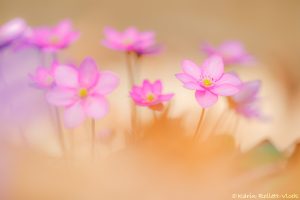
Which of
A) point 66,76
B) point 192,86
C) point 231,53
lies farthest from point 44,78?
point 231,53

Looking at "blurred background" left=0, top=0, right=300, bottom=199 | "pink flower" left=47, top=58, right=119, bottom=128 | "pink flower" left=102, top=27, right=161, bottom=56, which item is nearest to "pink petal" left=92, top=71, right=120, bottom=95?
"pink flower" left=47, top=58, right=119, bottom=128

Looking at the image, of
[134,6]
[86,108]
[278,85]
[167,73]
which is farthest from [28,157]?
[134,6]

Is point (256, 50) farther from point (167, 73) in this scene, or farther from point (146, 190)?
point (146, 190)

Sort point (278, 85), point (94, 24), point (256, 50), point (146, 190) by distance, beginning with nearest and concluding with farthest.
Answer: point (146, 190) < point (278, 85) < point (256, 50) < point (94, 24)

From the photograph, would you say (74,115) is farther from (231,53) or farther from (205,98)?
(231,53)

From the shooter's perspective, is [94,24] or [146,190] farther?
[94,24]

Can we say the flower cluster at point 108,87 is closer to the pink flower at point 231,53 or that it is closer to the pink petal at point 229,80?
the pink petal at point 229,80

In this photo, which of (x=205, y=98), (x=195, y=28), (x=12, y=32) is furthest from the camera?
(x=195, y=28)
